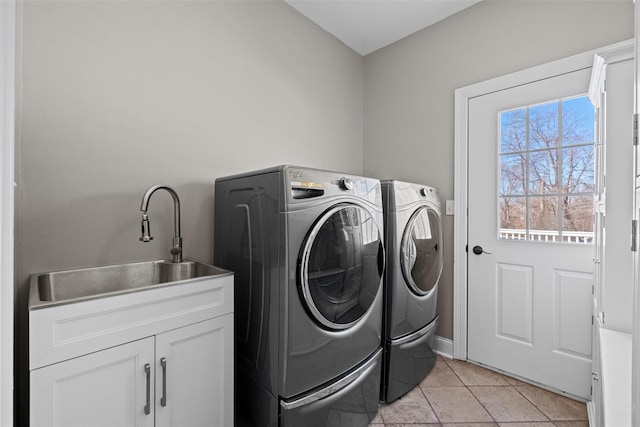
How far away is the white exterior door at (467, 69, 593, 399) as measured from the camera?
1974 mm

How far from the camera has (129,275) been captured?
5.18 feet

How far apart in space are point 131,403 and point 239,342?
22.7 inches

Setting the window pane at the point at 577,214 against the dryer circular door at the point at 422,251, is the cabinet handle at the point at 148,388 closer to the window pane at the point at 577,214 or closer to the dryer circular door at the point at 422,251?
the dryer circular door at the point at 422,251

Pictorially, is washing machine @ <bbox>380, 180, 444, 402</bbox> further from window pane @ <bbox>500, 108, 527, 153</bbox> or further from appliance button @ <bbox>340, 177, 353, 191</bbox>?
window pane @ <bbox>500, 108, 527, 153</bbox>

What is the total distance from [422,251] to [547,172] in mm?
1002

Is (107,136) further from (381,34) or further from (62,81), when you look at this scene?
(381,34)

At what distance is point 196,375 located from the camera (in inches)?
50.0

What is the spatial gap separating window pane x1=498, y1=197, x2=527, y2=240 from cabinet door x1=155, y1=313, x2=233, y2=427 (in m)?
1.99

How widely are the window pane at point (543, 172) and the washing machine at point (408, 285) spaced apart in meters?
0.68

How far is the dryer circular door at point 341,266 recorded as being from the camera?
1388 mm

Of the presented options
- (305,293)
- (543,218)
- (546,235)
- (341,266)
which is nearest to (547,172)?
(543,218)

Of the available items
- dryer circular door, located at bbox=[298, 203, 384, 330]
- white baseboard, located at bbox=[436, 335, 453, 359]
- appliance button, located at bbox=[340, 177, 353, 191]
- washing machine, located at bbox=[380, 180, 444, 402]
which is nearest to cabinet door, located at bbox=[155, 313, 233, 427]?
dryer circular door, located at bbox=[298, 203, 384, 330]
